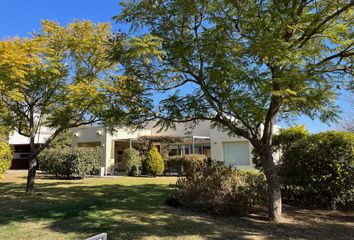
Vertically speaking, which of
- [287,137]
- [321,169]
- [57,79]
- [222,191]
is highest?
[57,79]

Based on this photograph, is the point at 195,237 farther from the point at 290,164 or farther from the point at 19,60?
the point at 19,60

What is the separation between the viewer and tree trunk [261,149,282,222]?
25.3ft

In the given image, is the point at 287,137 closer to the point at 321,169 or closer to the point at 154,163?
the point at 321,169

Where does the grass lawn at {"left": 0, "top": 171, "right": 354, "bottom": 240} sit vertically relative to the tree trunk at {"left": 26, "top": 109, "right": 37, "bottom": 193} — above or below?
below

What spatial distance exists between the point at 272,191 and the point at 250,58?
11.2 ft

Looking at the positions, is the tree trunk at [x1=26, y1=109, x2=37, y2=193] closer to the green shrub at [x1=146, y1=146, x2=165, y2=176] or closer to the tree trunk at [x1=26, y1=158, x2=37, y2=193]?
the tree trunk at [x1=26, y1=158, x2=37, y2=193]

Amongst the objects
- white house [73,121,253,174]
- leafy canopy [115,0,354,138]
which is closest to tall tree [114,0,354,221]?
leafy canopy [115,0,354,138]

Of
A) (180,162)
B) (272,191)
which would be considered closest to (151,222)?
(272,191)

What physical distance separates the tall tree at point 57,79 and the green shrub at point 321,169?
254 inches

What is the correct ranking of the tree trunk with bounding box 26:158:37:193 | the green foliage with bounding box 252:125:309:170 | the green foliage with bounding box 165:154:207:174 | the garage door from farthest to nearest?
1. the green foliage with bounding box 165:154:207:174
2. the garage door
3. the tree trunk with bounding box 26:158:37:193
4. the green foliage with bounding box 252:125:309:170

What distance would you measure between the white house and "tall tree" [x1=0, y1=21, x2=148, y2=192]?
9388 mm

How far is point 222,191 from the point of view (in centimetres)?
822

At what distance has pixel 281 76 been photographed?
658 centimetres

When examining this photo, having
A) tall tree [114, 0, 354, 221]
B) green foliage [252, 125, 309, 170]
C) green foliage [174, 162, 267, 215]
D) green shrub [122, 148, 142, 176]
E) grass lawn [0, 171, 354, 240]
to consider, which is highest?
tall tree [114, 0, 354, 221]
